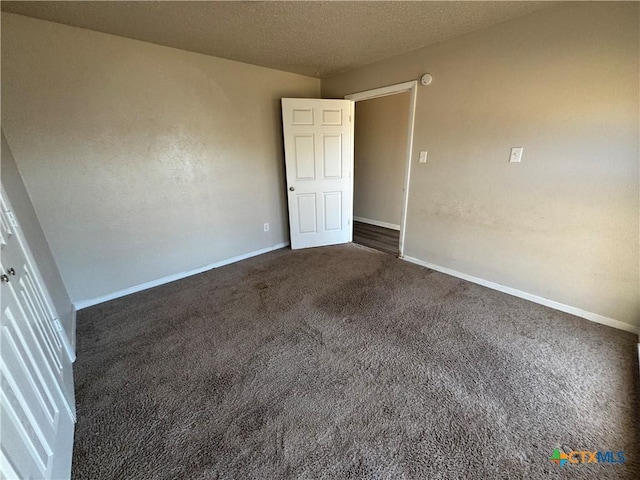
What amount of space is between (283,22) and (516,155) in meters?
2.24

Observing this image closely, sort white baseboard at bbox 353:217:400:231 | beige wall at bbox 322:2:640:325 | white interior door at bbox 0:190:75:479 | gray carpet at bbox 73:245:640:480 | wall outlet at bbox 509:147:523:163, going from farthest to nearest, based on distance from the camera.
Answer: white baseboard at bbox 353:217:400:231 → wall outlet at bbox 509:147:523:163 → beige wall at bbox 322:2:640:325 → gray carpet at bbox 73:245:640:480 → white interior door at bbox 0:190:75:479

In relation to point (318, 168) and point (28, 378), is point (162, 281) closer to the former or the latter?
point (28, 378)

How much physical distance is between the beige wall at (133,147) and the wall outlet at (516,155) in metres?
2.62

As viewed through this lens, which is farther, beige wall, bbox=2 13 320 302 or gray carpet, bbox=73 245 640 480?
beige wall, bbox=2 13 320 302

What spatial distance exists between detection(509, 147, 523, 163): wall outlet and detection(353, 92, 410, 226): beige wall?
6.84ft

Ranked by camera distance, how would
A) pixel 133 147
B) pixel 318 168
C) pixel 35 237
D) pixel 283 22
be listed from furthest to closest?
1. pixel 318 168
2. pixel 133 147
3. pixel 283 22
4. pixel 35 237

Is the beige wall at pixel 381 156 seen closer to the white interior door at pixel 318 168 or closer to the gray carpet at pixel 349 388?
the white interior door at pixel 318 168

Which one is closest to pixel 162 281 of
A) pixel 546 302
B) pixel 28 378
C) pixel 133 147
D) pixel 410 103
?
pixel 133 147

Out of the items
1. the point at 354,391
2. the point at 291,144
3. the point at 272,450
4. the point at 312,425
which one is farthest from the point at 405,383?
the point at 291,144

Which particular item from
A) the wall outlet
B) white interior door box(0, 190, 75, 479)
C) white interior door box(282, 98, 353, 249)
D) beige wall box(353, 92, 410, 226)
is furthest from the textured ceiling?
beige wall box(353, 92, 410, 226)

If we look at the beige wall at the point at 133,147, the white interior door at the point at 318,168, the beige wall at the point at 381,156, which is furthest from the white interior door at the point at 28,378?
the beige wall at the point at 381,156

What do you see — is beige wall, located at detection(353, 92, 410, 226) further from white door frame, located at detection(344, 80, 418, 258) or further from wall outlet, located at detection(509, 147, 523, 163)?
wall outlet, located at detection(509, 147, 523, 163)

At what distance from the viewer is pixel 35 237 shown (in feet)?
6.19

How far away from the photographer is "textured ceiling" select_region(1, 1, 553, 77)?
1905 millimetres
